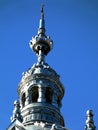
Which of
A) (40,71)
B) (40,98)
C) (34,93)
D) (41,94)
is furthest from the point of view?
(40,71)

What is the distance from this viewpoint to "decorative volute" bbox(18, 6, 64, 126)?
233ft

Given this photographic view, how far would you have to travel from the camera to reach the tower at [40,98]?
6874cm

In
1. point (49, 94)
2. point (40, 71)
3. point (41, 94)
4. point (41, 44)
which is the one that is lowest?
point (41, 94)

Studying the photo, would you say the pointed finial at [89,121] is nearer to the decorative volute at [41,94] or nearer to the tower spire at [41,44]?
the decorative volute at [41,94]

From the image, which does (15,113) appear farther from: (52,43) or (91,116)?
(52,43)

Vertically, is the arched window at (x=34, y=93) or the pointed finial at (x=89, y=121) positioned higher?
the arched window at (x=34, y=93)

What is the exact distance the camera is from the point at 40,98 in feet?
239

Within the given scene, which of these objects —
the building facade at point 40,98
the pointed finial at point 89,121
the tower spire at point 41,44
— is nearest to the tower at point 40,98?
the building facade at point 40,98

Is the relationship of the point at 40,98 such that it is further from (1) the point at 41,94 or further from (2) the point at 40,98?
(1) the point at 41,94

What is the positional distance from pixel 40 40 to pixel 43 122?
12.4m

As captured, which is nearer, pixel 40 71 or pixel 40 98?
pixel 40 98

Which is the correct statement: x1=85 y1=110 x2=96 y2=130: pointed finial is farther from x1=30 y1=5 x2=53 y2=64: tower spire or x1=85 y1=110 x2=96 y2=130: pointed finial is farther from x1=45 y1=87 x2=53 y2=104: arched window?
x1=30 y1=5 x2=53 y2=64: tower spire

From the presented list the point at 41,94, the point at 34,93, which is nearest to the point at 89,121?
the point at 41,94

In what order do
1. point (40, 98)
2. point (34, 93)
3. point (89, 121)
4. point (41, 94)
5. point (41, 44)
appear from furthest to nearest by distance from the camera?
point (41, 44), point (34, 93), point (41, 94), point (40, 98), point (89, 121)
